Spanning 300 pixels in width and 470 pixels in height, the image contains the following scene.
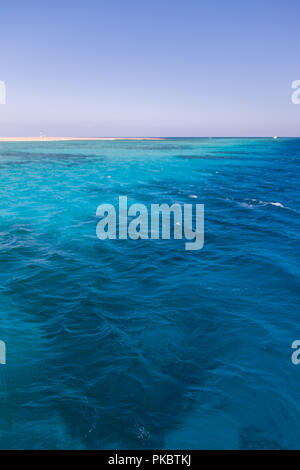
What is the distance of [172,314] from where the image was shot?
26.8 ft

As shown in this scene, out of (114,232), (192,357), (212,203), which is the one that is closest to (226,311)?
(192,357)

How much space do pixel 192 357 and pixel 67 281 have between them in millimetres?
5583

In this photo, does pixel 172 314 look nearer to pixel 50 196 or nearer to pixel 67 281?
pixel 67 281

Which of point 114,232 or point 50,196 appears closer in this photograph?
point 114,232
